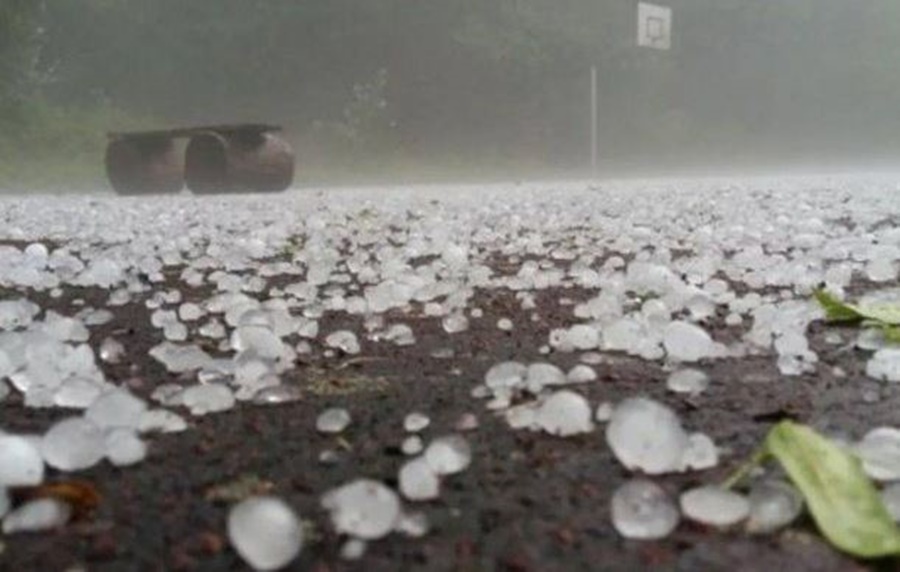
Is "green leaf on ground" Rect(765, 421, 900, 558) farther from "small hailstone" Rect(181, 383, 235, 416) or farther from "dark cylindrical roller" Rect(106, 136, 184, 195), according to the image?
"dark cylindrical roller" Rect(106, 136, 184, 195)

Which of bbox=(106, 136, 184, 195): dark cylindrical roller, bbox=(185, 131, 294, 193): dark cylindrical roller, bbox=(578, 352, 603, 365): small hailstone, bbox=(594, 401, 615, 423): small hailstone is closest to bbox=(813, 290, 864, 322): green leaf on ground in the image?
bbox=(578, 352, 603, 365): small hailstone

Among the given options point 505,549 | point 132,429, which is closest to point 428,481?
point 505,549

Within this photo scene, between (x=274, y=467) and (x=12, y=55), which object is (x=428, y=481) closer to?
(x=274, y=467)

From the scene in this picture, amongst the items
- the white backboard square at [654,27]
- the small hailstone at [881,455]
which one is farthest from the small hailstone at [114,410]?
the white backboard square at [654,27]

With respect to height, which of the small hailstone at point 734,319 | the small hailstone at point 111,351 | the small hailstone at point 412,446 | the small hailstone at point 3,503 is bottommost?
the small hailstone at point 734,319

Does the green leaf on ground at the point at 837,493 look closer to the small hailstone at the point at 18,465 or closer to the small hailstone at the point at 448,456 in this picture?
the small hailstone at the point at 448,456

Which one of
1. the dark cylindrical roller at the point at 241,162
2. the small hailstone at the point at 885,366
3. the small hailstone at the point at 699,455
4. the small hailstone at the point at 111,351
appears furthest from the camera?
the dark cylindrical roller at the point at 241,162

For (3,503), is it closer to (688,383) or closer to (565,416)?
(565,416)
